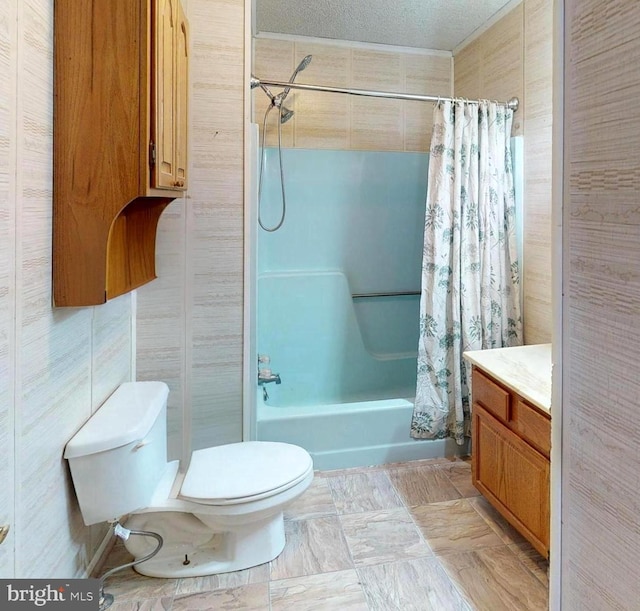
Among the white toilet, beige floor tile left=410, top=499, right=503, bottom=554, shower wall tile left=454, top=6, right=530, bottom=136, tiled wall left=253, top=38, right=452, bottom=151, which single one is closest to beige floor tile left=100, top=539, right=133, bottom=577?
the white toilet

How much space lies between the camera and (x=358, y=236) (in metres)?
3.00

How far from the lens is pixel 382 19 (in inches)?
103

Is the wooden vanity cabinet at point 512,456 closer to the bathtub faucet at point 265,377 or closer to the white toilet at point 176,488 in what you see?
the white toilet at point 176,488

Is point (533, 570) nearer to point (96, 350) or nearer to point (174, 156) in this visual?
point (96, 350)

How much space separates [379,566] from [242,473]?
614 millimetres

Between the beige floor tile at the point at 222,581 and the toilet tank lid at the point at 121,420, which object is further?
the beige floor tile at the point at 222,581

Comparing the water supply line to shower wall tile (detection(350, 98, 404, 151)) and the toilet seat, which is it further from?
shower wall tile (detection(350, 98, 404, 151))

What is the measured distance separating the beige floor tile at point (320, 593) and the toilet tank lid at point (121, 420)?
73 centimetres

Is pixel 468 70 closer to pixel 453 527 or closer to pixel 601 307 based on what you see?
pixel 453 527

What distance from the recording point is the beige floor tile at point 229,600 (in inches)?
58.6

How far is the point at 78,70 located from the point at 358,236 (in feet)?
6.48

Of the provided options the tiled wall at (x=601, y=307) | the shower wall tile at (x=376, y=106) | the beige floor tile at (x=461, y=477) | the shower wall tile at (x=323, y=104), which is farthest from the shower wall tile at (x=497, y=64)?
the tiled wall at (x=601, y=307)

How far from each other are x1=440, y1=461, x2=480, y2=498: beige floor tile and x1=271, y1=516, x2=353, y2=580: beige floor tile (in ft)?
2.14

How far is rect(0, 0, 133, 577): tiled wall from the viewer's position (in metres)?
1.07
